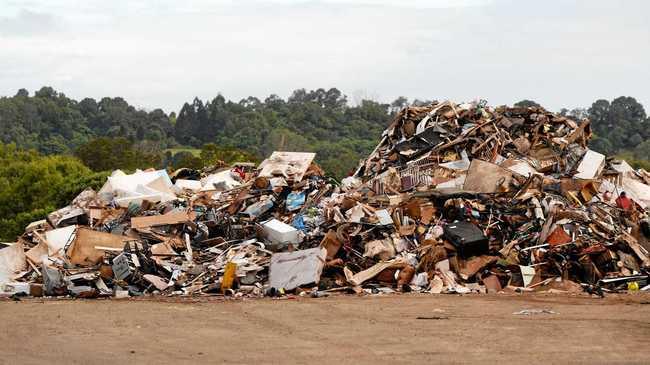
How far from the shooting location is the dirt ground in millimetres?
9352

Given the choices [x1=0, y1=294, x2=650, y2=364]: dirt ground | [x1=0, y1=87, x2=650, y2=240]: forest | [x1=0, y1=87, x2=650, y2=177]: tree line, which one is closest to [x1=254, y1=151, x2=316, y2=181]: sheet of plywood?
[x1=0, y1=294, x2=650, y2=364]: dirt ground

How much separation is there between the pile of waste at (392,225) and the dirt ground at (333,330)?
895mm

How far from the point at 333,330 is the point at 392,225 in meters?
4.72

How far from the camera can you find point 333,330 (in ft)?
35.8

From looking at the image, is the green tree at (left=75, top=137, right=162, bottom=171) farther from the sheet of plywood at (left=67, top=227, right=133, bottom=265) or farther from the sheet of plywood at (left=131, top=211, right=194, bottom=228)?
the sheet of plywood at (left=67, top=227, right=133, bottom=265)

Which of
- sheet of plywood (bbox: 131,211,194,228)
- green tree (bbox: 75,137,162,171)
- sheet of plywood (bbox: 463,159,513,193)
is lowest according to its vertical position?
green tree (bbox: 75,137,162,171)

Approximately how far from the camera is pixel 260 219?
17016 millimetres

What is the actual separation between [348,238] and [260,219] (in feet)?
7.87

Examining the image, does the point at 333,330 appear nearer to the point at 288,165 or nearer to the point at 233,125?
the point at 288,165

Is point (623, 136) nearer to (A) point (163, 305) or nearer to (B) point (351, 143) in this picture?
(B) point (351, 143)

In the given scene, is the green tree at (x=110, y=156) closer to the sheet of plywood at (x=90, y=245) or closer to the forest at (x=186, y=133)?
the forest at (x=186, y=133)

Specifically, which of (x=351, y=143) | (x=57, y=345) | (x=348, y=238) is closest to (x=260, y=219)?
(x=348, y=238)

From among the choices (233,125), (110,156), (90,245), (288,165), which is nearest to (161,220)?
(90,245)

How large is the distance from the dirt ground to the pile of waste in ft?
2.94
